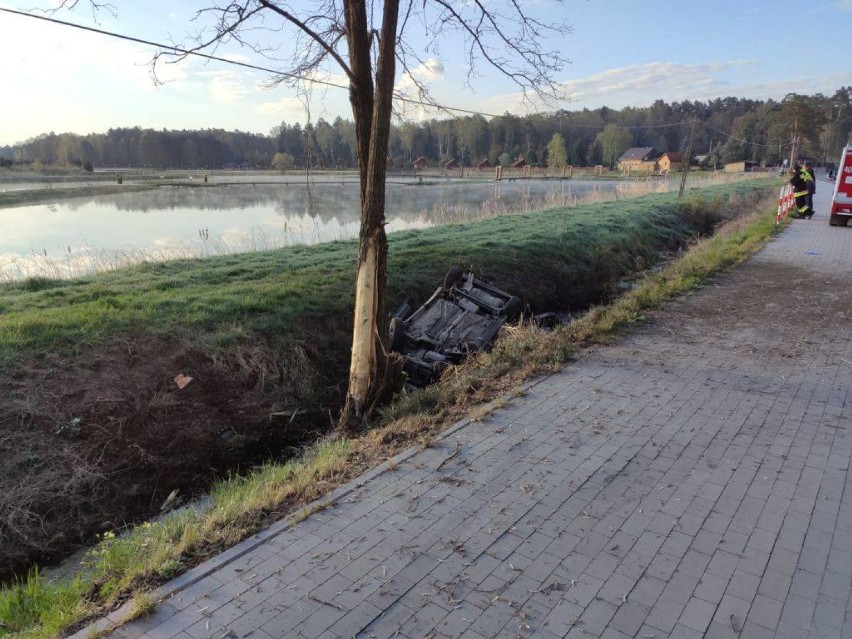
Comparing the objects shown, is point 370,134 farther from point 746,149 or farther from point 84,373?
point 746,149

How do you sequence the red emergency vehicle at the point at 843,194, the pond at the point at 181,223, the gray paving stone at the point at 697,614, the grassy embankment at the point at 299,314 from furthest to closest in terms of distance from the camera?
the red emergency vehicle at the point at 843,194, the pond at the point at 181,223, the grassy embankment at the point at 299,314, the gray paving stone at the point at 697,614

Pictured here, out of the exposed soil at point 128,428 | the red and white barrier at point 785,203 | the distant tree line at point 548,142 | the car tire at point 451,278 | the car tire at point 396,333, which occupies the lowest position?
the exposed soil at point 128,428

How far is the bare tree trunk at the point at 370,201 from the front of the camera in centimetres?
530

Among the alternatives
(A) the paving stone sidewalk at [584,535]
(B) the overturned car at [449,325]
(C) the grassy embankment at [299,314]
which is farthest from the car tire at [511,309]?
(A) the paving stone sidewalk at [584,535]

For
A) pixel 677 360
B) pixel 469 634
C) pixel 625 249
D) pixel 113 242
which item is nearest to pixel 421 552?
pixel 469 634

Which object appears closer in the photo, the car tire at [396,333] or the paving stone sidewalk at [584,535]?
the paving stone sidewalk at [584,535]

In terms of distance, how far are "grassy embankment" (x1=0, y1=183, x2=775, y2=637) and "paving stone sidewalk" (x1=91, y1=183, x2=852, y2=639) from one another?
0.36m

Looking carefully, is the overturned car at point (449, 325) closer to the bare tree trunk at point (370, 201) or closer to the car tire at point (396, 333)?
the car tire at point (396, 333)

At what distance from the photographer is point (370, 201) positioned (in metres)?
5.66

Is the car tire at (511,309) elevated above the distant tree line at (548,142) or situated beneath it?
situated beneath

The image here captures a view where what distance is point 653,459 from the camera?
175 inches

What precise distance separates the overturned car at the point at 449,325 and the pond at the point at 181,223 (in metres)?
2.23

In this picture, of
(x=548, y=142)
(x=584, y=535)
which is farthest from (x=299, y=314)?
(x=548, y=142)

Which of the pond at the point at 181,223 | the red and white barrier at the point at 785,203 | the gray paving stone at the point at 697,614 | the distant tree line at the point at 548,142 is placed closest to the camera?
the gray paving stone at the point at 697,614
